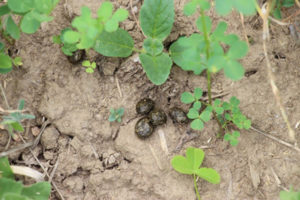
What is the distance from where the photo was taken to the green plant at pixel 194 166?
10.9ft

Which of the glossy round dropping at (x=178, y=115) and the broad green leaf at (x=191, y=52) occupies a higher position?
the broad green leaf at (x=191, y=52)

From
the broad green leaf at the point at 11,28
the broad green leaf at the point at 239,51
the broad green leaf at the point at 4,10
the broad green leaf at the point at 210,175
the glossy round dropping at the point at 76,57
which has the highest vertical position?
the broad green leaf at the point at 4,10

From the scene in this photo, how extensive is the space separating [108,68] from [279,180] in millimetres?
2049

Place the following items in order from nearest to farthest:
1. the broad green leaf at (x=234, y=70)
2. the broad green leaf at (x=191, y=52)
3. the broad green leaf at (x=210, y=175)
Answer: the broad green leaf at (x=234, y=70) → the broad green leaf at (x=191, y=52) → the broad green leaf at (x=210, y=175)

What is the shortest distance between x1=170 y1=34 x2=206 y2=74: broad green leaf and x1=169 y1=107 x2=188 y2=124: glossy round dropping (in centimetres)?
46

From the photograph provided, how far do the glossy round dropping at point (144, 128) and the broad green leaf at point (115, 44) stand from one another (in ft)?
2.27

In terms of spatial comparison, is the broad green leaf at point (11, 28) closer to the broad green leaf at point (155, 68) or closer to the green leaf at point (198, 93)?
the broad green leaf at point (155, 68)

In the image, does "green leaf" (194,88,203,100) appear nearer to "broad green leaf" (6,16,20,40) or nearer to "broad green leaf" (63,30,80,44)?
"broad green leaf" (63,30,80,44)

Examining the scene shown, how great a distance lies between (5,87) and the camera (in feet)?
11.6

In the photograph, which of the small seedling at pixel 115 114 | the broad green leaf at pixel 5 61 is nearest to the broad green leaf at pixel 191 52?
the small seedling at pixel 115 114

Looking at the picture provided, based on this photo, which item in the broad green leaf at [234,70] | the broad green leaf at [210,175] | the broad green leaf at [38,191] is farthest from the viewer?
the broad green leaf at [210,175]

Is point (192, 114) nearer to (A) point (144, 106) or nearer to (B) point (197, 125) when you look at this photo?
(B) point (197, 125)

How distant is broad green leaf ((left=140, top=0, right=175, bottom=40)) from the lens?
3420 mm

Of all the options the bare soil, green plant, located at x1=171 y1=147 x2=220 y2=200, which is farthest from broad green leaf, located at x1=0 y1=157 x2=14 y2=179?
green plant, located at x1=171 y1=147 x2=220 y2=200
